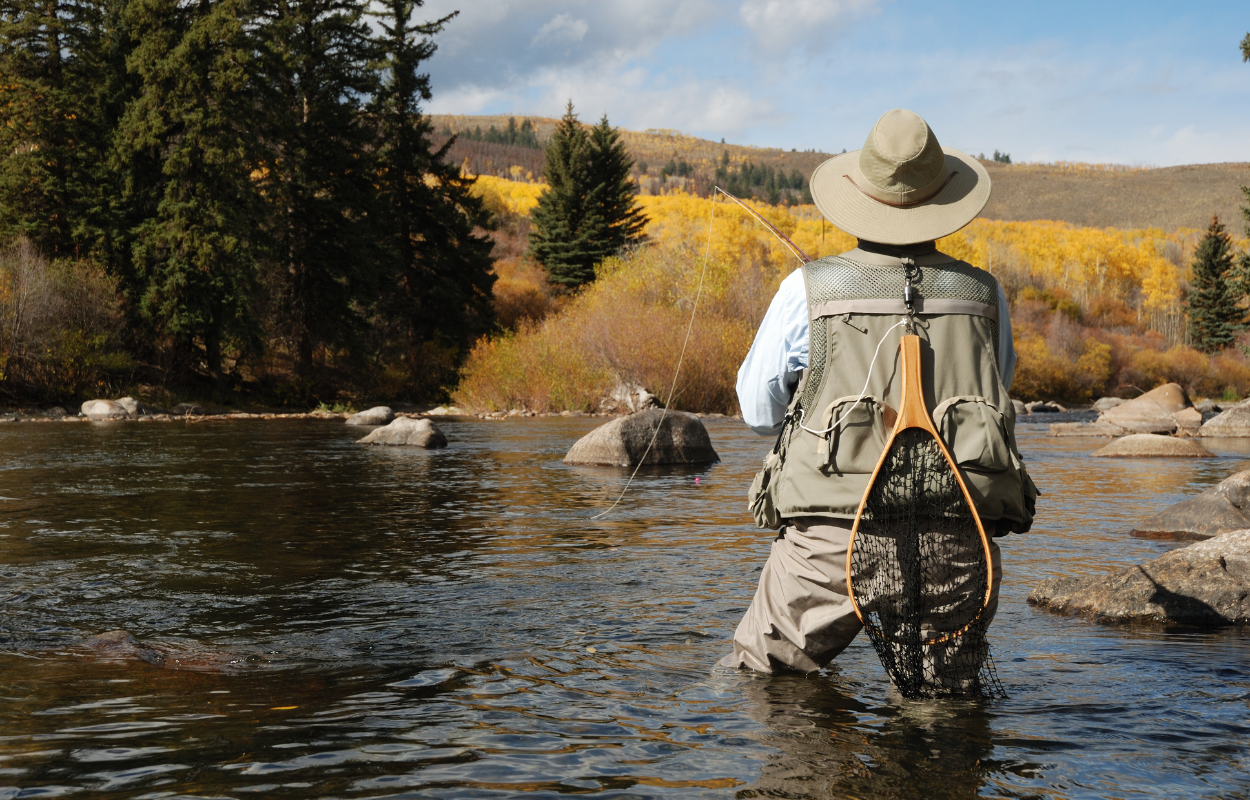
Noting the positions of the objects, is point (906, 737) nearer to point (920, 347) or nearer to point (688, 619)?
point (920, 347)

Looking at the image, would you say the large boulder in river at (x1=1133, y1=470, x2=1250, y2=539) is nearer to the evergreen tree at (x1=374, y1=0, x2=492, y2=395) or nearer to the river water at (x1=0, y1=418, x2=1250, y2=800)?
the river water at (x1=0, y1=418, x2=1250, y2=800)

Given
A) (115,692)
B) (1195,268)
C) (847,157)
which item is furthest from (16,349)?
(1195,268)

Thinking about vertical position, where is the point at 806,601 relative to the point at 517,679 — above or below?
above

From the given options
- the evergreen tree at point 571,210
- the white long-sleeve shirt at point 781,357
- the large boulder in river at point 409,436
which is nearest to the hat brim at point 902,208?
the white long-sleeve shirt at point 781,357

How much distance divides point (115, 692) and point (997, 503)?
3.38m

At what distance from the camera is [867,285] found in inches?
131

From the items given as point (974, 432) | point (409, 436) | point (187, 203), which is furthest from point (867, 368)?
point (187, 203)

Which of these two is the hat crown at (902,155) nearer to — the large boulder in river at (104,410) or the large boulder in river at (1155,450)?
the large boulder in river at (1155,450)

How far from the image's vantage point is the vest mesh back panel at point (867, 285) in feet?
10.9

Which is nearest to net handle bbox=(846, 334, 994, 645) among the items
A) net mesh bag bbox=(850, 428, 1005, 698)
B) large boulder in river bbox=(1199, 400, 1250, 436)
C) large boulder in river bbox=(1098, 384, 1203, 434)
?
net mesh bag bbox=(850, 428, 1005, 698)

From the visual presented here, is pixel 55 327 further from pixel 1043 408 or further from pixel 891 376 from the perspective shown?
pixel 1043 408

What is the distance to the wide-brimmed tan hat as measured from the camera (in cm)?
339

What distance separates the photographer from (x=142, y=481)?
13.0 metres

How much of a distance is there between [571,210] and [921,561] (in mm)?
48299
